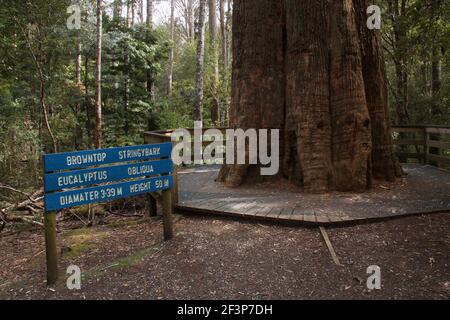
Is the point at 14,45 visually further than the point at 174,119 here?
No

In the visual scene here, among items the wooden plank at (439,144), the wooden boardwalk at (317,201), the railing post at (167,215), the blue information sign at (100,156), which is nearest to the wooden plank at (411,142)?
the wooden plank at (439,144)

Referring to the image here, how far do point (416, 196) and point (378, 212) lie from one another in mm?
1423

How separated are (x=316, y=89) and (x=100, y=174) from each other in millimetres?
4272

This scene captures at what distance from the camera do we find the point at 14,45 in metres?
10.5

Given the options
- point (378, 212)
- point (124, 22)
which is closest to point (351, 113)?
point (378, 212)

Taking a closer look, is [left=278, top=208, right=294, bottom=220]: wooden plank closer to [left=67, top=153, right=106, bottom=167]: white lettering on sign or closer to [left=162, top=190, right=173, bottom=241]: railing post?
[left=162, top=190, right=173, bottom=241]: railing post

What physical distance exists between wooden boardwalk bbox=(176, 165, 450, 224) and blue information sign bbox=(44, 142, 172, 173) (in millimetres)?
1489

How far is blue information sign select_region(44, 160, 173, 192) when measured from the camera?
373cm

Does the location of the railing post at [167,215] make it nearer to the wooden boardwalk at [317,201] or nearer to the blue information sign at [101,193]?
the blue information sign at [101,193]

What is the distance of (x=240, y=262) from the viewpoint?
4.21 metres

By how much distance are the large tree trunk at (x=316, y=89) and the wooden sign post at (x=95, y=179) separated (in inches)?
112

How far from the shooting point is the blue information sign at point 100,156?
373cm

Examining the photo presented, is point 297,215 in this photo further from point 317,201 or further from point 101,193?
point 101,193
